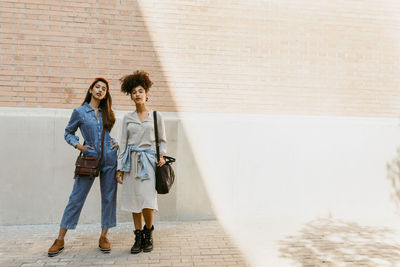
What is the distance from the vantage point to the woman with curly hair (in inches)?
143

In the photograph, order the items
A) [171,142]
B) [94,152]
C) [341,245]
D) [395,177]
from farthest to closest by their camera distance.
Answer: [395,177] → [171,142] → [341,245] → [94,152]

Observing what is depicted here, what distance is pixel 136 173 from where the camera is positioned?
3.63 metres

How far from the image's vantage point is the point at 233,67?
5.21 meters

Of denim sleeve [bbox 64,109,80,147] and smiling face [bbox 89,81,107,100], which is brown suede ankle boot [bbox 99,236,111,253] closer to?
denim sleeve [bbox 64,109,80,147]

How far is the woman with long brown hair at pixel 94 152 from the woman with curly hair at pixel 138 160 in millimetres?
161

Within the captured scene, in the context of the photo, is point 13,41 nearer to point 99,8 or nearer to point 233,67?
point 99,8

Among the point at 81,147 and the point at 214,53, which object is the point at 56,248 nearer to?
the point at 81,147

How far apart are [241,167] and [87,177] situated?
2508mm

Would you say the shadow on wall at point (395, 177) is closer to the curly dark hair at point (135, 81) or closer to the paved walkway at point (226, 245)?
the paved walkway at point (226, 245)

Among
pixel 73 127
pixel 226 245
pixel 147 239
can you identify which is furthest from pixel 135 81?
pixel 226 245

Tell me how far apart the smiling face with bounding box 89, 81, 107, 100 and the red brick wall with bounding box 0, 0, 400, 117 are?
1225mm

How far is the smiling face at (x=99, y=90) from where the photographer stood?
3686mm

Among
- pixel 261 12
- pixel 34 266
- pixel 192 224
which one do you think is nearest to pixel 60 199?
pixel 34 266

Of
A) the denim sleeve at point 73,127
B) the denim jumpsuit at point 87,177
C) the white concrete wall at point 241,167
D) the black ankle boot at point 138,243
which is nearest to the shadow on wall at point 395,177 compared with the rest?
the white concrete wall at point 241,167
